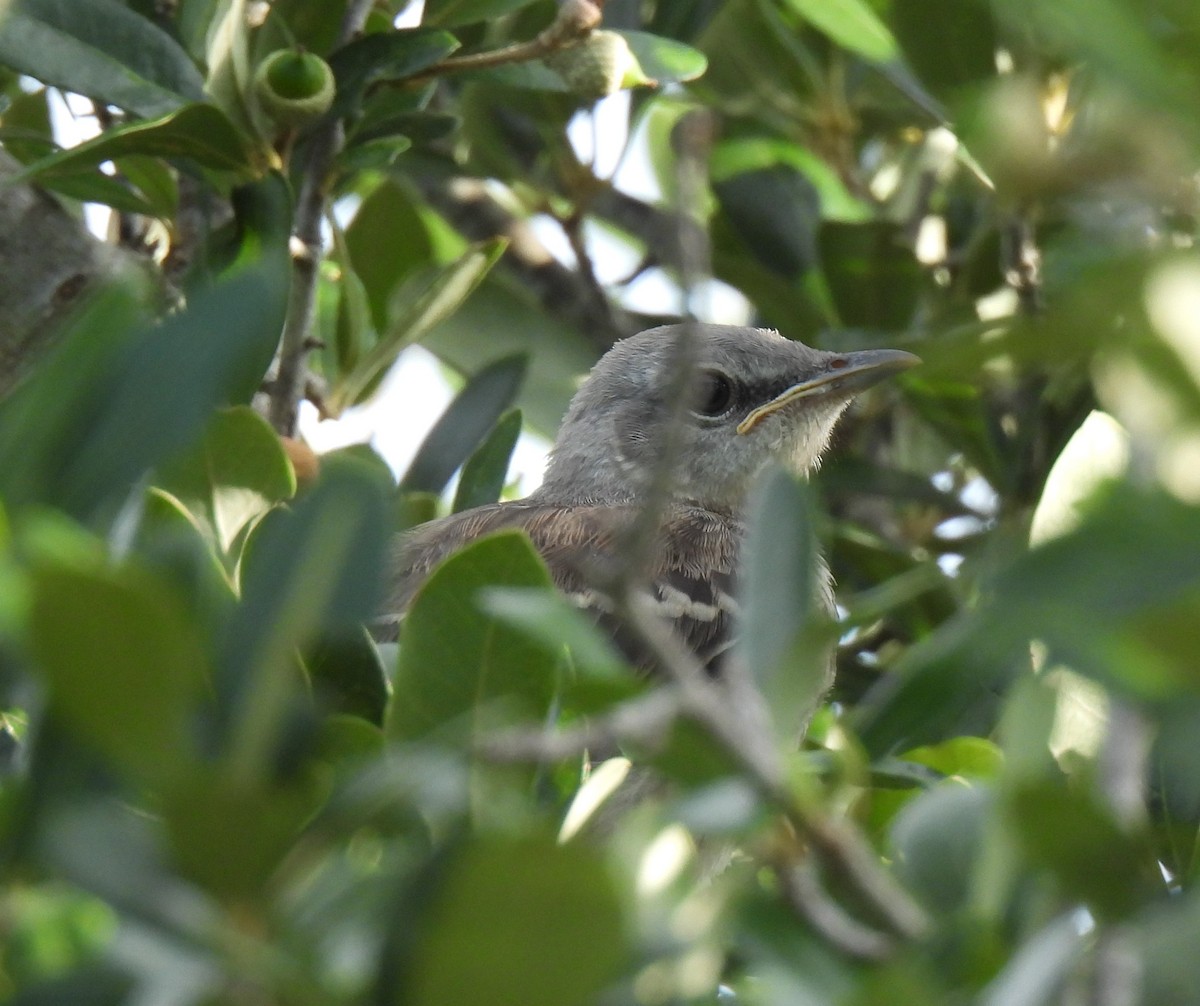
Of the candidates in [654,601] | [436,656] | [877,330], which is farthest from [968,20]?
[436,656]

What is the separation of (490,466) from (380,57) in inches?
36.4

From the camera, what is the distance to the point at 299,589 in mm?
1246

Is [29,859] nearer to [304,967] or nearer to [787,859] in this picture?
[304,967]

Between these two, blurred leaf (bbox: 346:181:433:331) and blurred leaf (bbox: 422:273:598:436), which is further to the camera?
blurred leaf (bbox: 422:273:598:436)

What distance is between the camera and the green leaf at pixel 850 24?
3859 mm

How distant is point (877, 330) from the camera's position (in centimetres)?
470

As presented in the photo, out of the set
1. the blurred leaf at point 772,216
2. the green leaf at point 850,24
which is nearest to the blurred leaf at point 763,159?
the blurred leaf at point 772,216

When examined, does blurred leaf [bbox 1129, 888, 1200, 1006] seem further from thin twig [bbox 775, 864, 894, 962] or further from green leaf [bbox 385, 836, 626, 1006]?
green leaf [bbox 385, 836, 626, 1006]

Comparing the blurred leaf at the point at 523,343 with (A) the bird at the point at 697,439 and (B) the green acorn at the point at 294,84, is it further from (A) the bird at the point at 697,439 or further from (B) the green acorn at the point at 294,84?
(B) the green acorn at the point at 294,84

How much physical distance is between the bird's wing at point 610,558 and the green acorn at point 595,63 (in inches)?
41.3

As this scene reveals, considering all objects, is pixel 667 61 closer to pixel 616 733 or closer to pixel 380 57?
pixel 380 57

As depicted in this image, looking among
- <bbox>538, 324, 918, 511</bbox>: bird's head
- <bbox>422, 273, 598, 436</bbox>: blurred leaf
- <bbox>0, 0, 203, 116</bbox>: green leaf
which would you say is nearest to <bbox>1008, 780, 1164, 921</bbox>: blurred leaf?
<bbox>0, 0, 203, 116</bbox>: green leaf

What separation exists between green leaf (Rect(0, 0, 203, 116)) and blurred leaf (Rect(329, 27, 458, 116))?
0.89ft

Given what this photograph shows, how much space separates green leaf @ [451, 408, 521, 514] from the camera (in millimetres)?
3787
